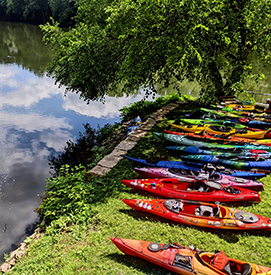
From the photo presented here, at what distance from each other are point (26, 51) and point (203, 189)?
1156 inches

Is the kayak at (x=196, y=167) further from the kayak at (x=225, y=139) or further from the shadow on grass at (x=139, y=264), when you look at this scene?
the shadow on grass at (x=139, y=264)

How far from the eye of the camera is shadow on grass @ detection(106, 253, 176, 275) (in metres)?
3.84

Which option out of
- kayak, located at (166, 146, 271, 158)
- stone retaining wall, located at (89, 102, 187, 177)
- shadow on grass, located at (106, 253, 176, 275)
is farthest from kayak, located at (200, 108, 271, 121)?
shadow on grass, located at (106, 253, 176, 275)

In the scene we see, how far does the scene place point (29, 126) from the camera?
41.8 ft

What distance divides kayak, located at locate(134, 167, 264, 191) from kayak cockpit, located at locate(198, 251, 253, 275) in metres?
1.94

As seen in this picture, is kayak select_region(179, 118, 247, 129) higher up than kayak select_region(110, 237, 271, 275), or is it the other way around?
kayak select_region(179, 118, 247, 129)

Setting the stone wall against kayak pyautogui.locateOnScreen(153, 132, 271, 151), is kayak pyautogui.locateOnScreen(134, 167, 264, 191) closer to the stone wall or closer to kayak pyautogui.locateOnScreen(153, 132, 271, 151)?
the stone wall

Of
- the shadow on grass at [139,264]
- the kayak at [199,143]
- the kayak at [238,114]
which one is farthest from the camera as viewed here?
the kayak at [238,114]

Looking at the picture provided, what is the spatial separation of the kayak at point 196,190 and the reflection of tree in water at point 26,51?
691 inches

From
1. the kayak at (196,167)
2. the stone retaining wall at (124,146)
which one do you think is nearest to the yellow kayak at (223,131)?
the stone retaining wall at (124,146)

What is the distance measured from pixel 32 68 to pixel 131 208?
20990 mm

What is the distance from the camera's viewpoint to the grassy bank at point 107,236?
4.07 metres

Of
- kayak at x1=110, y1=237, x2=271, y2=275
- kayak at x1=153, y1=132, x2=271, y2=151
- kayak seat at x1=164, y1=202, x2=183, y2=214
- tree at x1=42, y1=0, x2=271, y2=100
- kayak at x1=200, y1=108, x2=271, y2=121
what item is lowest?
kayak at x1=110, y1=237, x2=271, y2=275

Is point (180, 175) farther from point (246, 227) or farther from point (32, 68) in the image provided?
point (32, 68)
